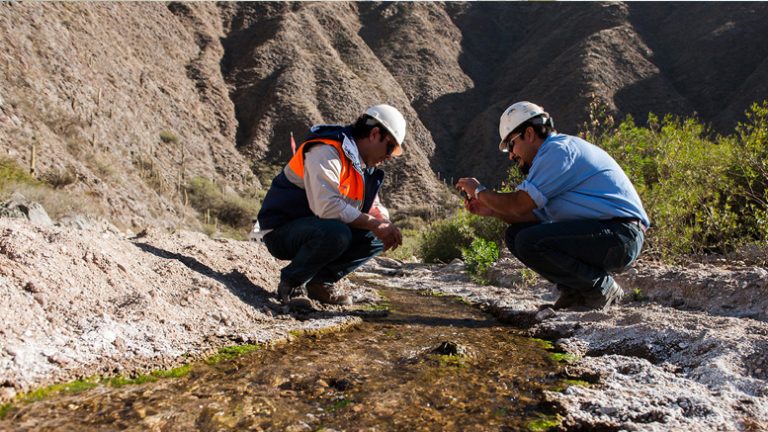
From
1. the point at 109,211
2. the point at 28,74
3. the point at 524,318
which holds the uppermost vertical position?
the point at 28,74

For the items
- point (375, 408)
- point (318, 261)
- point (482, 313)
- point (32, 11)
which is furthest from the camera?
point (32, 11)

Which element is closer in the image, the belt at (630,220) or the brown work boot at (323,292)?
the belt at (630,220)

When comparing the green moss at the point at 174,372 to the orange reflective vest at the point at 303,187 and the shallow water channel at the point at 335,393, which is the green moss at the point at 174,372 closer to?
the shallow water channel at the point at 335,393

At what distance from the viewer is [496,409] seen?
1.92m

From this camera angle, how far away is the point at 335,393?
6.57 feet

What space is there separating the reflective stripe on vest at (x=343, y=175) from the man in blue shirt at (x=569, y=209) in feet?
2.57

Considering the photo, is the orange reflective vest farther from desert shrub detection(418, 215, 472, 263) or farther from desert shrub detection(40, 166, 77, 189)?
desert shrub detection(40, 166, 77, 189)

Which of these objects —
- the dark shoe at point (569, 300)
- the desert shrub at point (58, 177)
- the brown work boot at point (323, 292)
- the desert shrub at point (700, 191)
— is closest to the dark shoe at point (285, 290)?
the brown work boot at point (323, 292)

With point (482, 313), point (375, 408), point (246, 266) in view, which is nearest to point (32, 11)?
point (246, 266)

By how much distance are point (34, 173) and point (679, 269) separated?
50.5 feet

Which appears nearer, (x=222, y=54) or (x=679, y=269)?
(x=679, y=269)

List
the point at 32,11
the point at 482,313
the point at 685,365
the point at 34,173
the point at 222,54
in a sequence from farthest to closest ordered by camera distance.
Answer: the point at 222,54, the point at 32,11, the point at 34,173, the point at 482,313, the point at 685,365

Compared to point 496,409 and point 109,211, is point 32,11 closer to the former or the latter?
point 109,211

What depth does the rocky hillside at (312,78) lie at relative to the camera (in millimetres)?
19016
